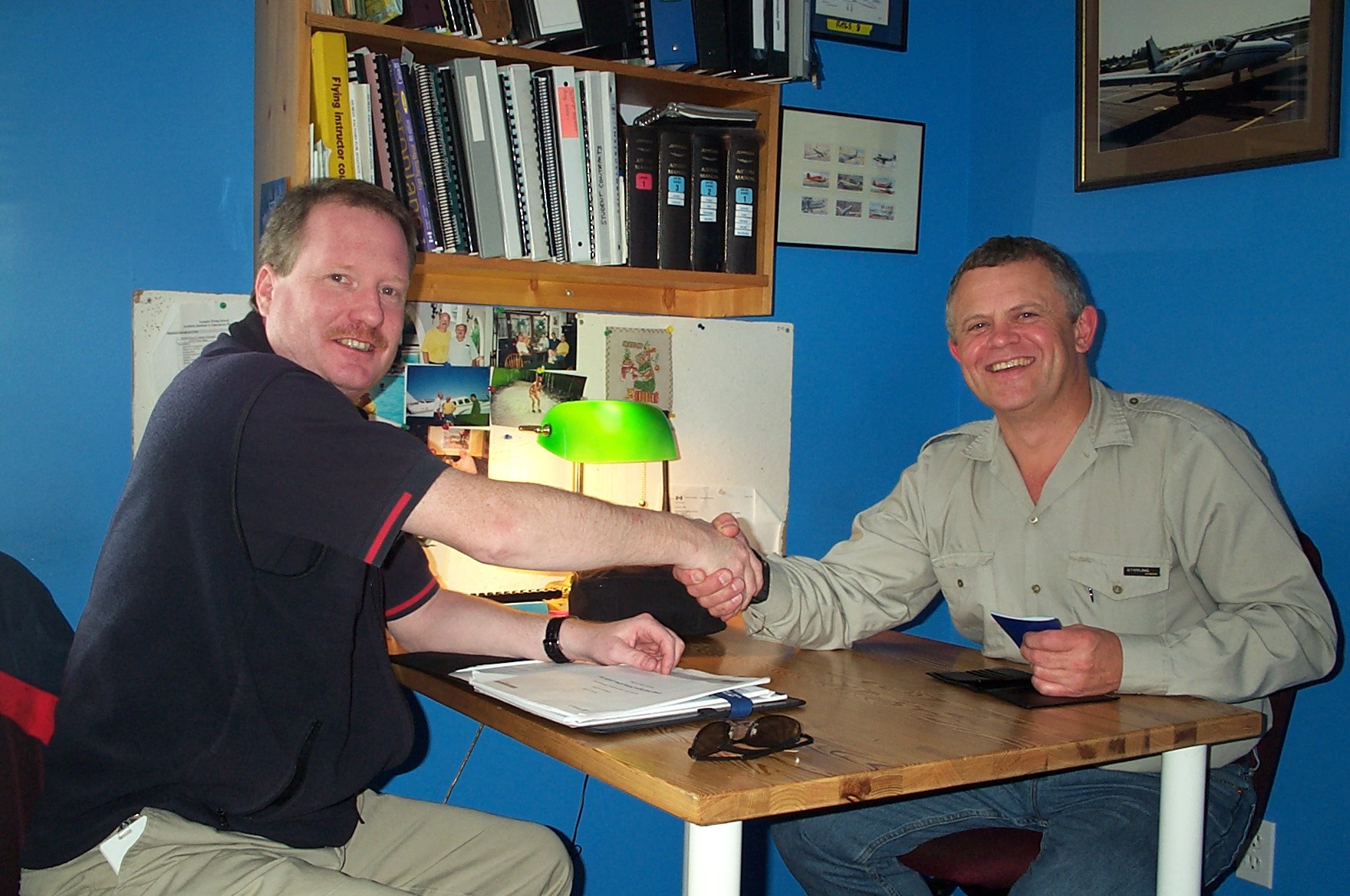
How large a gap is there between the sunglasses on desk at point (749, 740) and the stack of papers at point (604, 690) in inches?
4.8

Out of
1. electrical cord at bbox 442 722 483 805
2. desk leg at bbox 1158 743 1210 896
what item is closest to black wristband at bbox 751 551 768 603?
desk leg at bbox 1158 743 1210 896

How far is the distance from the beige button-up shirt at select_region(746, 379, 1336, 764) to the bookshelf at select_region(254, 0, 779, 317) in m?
0.71

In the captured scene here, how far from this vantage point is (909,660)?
6.55 ft

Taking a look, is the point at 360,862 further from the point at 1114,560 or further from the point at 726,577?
the point at 1114,560

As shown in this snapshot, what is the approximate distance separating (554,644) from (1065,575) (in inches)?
35.9

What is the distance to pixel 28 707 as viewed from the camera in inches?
59.9

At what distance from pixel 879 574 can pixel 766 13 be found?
49.9 inches

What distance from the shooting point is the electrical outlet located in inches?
93.4

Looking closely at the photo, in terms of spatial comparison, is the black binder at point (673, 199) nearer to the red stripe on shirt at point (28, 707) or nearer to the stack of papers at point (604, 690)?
the stack of papers at point (604, 690)

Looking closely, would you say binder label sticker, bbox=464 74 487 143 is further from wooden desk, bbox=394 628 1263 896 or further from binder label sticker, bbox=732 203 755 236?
wooden desk, bbox=394 628 1263 896

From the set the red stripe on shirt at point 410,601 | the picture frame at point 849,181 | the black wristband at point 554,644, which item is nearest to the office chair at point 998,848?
the black wristband at point 554,644

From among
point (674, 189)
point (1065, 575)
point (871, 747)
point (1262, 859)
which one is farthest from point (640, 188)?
point (1262, 859)

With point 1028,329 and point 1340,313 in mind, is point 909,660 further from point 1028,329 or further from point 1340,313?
point 1340,313

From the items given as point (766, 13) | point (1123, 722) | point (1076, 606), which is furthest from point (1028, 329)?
point (766, 13)
